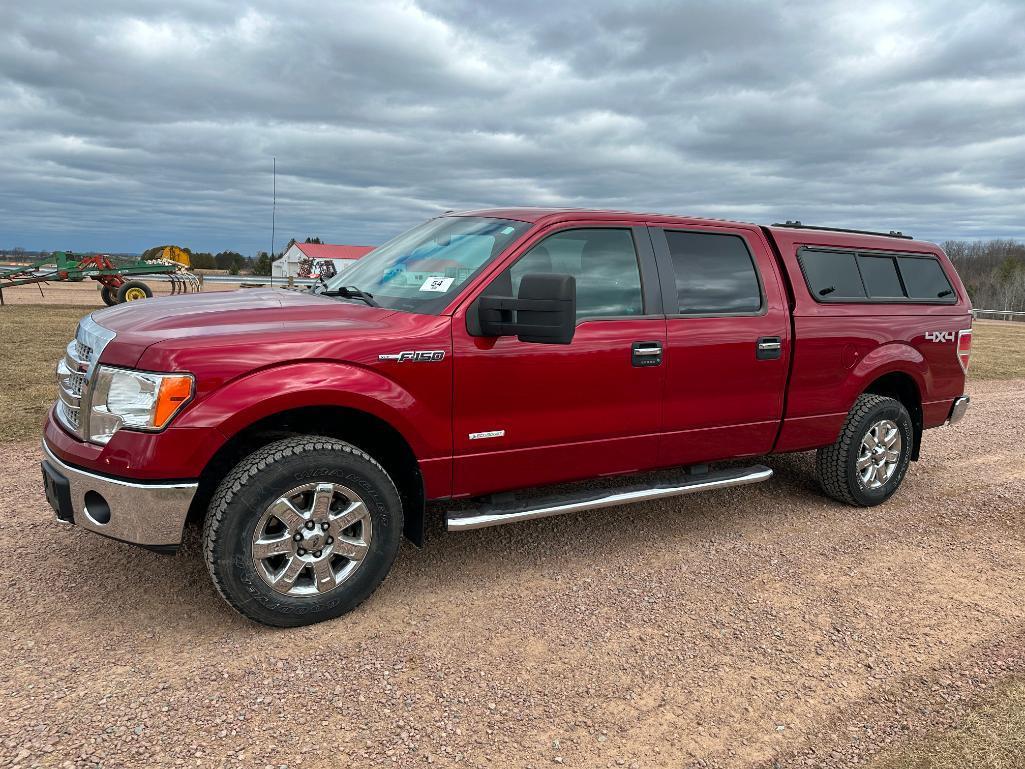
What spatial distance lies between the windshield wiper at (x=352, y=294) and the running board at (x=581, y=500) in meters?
1.20

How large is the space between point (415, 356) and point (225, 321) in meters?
0.87

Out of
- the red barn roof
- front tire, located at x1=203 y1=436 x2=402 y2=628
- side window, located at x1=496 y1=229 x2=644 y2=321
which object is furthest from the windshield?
the red barn roof

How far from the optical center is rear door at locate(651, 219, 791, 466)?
4215 millimetres

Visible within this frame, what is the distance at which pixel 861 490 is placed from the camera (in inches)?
206

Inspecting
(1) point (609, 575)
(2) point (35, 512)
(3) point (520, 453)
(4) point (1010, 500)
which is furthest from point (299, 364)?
(4) point (1010, 500)

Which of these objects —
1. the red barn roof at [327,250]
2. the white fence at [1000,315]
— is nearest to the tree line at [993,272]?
the white fence at [1000,315]

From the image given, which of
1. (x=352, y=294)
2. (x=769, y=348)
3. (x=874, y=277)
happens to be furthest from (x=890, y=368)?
(x=352, y=294)

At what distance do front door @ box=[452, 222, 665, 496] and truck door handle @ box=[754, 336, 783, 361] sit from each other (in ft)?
2.51

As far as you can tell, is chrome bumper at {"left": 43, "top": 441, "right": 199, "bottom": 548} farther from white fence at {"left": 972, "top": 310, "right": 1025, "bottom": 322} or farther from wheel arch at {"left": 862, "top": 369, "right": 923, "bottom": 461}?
white fence at {"left": 972, "top": 310, "right": 1025, "bottom": 322}

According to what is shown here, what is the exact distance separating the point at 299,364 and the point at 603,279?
1.75m

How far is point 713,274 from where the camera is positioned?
14.5 ft

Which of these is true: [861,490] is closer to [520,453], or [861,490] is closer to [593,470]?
[593,470]

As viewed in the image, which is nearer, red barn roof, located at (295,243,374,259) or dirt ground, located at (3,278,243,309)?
dirt ground, located at (3,278,243,309)

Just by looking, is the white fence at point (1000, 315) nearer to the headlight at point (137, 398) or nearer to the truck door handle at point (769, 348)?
the truck door handle at point (769, 348)
